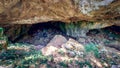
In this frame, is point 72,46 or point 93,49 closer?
point 72,46

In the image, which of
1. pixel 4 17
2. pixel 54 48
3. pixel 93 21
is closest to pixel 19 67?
pixel 54 48

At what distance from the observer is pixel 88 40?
8094mm

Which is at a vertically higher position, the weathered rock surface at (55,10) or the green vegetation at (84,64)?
the weathered rock surface at (55,10)

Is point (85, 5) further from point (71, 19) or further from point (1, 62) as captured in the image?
point (1, 62)

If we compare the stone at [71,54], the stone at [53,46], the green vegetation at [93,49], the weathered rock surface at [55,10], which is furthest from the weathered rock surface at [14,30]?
the green vegetation at [93,49]

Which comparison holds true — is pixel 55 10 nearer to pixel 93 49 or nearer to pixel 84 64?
pixel 93 49

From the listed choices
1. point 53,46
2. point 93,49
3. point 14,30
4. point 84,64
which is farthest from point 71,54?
point 14,30

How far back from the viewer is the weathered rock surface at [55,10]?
623 centimetres

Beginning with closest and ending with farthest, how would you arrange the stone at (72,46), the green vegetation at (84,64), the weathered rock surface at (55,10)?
the green vegetation at (84,64)
the weathered rock surface at (55,10)
the stone at (72,46)

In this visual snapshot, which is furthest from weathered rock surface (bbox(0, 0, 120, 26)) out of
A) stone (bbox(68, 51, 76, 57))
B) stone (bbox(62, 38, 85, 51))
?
stone (bbox(68, 51, 76, 57))

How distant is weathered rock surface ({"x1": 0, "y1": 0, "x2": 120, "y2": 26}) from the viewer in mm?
6234

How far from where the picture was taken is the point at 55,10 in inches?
271

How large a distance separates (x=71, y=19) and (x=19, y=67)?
2.92 m

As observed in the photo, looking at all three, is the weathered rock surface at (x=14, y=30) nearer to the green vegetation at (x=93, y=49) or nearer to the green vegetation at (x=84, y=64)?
the green vegetation at (x=93, y=49)
